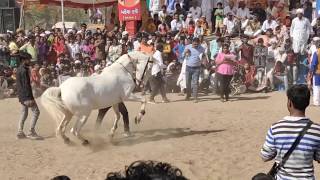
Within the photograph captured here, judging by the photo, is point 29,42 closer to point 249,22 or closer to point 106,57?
point 106,57

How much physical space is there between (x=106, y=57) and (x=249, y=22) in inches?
192

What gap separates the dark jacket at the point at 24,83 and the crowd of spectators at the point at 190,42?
18.3 feet

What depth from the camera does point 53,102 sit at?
9.96m

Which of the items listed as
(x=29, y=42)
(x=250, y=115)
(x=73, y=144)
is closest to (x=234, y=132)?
(x=250, y=115)

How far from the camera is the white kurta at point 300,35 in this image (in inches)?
683

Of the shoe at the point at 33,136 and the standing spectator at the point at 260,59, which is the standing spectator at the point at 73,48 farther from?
the shoe at the point at 33,136

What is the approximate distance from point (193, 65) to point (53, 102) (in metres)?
6.42

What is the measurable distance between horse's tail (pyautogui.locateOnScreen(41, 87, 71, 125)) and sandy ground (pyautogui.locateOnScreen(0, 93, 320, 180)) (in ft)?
1.97

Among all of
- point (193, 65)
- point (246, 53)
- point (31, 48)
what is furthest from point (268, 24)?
point (31, 48)

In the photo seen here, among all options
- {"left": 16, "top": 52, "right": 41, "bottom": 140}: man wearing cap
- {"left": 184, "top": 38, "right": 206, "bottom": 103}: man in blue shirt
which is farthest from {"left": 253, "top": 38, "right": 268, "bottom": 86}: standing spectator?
{"left": 16, "top": 52, "right": 41, "bottom": 140}: man wearing cap

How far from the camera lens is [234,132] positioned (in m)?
11.2

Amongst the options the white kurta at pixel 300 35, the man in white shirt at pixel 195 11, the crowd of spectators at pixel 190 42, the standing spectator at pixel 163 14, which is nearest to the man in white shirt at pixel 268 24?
the crowd of spectators at pixel 190 42

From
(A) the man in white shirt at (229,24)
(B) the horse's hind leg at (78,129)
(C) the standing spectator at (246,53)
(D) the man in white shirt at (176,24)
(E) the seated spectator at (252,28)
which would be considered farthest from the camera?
(D) the man in white shirt at (176,24)

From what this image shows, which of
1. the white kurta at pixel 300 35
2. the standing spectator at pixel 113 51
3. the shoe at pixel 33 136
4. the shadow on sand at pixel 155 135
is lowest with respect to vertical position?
the shadow on sand at pixel 155 135
